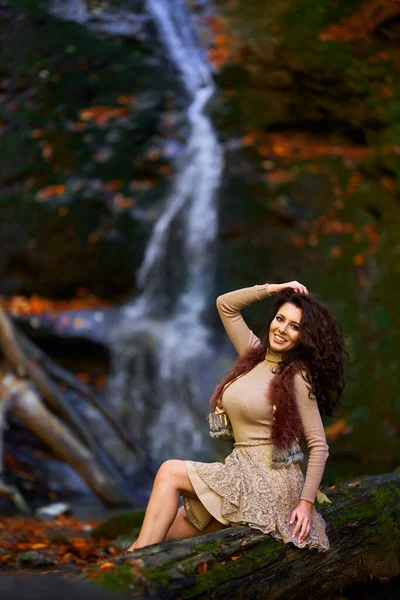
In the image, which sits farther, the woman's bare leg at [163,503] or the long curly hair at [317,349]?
the long curly hair at [317,349]

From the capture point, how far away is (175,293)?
9922 mm

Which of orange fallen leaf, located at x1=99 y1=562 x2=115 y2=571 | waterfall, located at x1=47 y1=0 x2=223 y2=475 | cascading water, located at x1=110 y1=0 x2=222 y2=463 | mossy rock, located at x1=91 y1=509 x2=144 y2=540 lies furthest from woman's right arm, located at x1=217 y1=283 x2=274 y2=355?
cascading water, located at x1=110 y1=0 x2=222 y2=463

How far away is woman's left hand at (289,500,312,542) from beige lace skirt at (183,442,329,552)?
0.03 meters

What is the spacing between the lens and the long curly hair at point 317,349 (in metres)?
3.17

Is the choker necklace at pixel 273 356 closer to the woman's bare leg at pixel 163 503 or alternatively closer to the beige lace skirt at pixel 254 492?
the beige lace skirt at pixel 254 492

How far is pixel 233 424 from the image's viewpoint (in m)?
3.29

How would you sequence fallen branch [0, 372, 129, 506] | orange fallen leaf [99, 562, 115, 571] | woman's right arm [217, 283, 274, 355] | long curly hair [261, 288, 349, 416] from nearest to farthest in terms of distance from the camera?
orange fallen leaf [99, 562, 115, 571]
long curly hair [261, 288, 349, 416]
woman's right arm [217, 283, 274, 355]
fallen branch [0, 372, 129, 506]

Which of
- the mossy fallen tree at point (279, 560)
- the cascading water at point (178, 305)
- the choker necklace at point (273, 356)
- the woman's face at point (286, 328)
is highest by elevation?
the woman's face at point (286, 328)

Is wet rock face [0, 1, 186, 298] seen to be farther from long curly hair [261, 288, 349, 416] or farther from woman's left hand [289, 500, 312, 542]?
woman's left hand [289, 500, 312, 542]

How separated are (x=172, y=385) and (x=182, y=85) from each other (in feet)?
16.6

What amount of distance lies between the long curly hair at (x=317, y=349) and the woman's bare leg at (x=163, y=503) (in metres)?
0.68

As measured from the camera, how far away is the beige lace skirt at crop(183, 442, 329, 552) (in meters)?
3.03

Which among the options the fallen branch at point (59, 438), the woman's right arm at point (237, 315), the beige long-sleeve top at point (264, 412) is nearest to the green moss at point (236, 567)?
the beige long-sleeve top at point (264, 412)

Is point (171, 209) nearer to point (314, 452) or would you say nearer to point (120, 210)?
point (120, 210)
